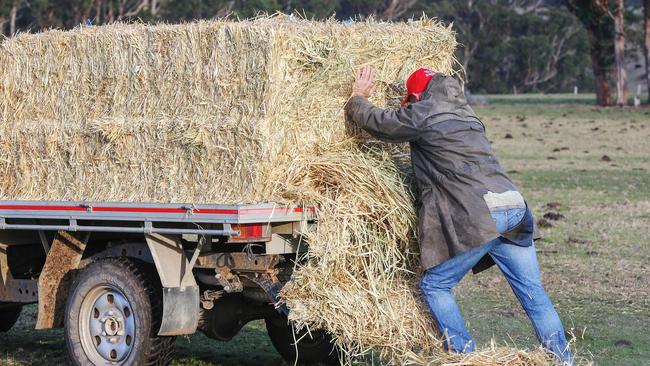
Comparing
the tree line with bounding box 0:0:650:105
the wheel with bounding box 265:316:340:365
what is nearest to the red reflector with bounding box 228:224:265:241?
the wheel with bounding box 265:316:340:365

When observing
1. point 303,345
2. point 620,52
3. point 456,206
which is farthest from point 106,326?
point 620,52

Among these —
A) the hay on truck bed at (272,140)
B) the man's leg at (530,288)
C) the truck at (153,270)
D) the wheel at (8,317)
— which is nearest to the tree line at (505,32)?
the wheel at (8,317)

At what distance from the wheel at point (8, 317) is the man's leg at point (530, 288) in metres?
4.55

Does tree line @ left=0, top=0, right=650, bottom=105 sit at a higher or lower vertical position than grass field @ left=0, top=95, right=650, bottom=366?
higher

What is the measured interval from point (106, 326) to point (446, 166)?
2.52 m

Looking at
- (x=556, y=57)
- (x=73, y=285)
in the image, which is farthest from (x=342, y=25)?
(x=556, y=57)

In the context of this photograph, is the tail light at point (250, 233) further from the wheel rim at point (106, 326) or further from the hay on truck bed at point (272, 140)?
the wheel rim at point (106, 326)

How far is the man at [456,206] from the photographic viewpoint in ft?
23.8

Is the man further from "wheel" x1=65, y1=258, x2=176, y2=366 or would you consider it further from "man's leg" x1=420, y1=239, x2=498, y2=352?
"wheel" x1=65, y1=258, x2=176, y2=366

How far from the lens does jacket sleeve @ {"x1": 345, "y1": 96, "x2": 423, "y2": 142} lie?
7.40m

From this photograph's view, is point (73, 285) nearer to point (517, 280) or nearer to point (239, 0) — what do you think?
point (517, 280)

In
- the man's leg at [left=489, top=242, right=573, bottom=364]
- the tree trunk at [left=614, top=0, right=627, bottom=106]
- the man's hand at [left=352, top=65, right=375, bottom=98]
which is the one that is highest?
the tree trunk at [left=614, top=0, right=627, bottom=106]

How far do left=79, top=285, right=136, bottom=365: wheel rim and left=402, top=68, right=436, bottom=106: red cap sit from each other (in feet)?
7.49

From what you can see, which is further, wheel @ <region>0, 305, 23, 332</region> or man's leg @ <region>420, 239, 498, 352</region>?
wheel @ <region>0, 305, 23, 332</region>
